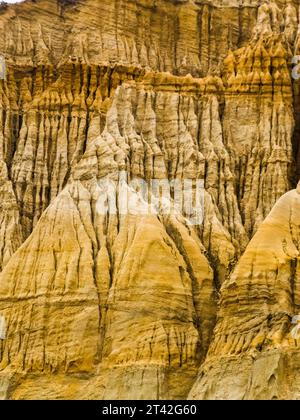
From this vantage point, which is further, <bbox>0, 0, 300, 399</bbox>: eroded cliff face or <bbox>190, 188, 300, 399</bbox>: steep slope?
<bbox>0, 0, 300, 399</bbox>: eroded cliff face

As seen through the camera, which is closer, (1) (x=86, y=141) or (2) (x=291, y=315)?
(2) (x=291, y=315)

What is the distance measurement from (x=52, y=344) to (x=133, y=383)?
4.78m

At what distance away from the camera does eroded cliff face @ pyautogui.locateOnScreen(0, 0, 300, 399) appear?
77438 millimetres

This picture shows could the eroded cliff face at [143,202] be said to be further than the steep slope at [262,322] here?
Yes

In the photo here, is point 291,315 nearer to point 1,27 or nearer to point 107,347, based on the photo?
point 107,347

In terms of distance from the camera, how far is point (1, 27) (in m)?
94.7

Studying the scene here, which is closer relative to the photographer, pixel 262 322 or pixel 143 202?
pixel 262 322

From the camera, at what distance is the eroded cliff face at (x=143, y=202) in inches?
3049

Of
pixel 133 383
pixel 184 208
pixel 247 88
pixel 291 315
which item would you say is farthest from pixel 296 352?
pixel 247 88

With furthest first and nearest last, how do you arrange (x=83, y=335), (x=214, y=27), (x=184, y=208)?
1. (x=214, y=27)
2. (x=184, y=208)
3. (x=83, y=335)

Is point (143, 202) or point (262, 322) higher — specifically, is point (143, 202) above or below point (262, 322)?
above

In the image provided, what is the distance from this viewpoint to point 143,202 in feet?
272

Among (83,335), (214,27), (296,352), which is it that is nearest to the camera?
(296,352)
